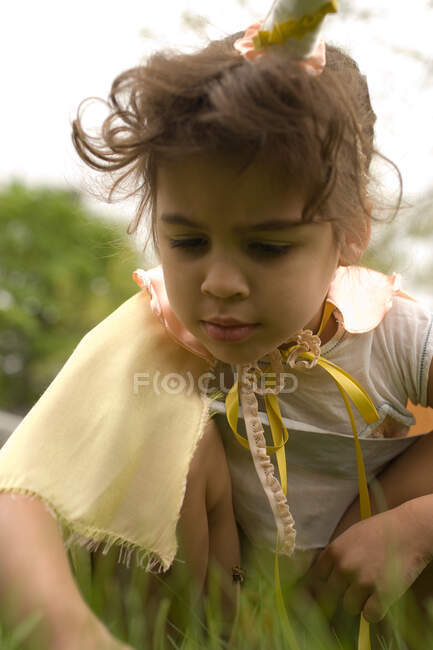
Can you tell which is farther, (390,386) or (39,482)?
(390,386)

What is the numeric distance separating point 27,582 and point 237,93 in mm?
728

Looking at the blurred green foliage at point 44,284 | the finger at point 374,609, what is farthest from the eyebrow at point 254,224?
the blurred green foliage at point 44,284

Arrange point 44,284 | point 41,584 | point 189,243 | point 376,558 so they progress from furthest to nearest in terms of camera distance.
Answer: point 44,284
point 376,558
point 189,243
point 41,584

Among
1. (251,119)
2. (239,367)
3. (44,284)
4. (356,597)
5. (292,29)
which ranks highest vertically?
(292,29)

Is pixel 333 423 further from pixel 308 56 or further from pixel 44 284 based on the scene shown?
pixel 44 284

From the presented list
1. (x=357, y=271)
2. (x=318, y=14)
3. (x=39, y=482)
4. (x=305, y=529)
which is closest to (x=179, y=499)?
(x=39, y=482)

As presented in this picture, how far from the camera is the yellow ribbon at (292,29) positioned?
99 cm

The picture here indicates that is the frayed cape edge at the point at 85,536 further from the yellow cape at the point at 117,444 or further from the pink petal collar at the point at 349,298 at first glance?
the pink petal collar at the point at 349,298

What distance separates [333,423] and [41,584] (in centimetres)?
62

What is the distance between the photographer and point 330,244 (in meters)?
1.17

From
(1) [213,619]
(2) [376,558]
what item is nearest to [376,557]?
(2) [376,558]

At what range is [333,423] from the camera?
141cm

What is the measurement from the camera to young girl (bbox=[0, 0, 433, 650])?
3.43ft

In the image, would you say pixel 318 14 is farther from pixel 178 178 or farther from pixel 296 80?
pixel 178 178
